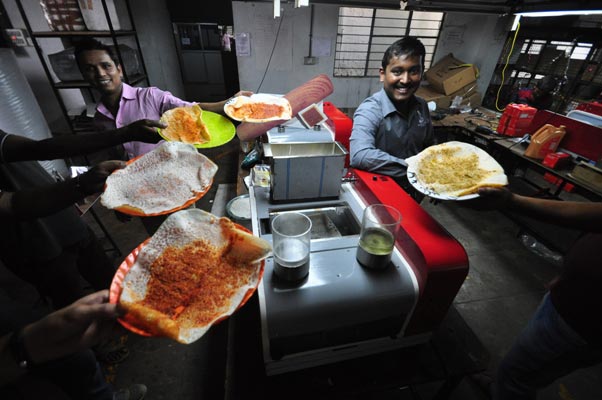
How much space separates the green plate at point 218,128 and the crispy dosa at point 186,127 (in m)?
0.05

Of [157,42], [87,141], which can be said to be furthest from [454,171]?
[157,42]

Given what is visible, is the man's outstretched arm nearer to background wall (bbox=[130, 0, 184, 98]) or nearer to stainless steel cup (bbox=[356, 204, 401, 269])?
stainless steel cup (bbox=[356, 204, 401, 269])

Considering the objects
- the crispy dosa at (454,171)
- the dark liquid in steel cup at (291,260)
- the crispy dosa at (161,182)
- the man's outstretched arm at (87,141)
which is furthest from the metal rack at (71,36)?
the crispy dosa at (454,171)

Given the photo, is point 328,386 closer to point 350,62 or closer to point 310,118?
point 310,118

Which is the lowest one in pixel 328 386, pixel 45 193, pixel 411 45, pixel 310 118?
pixel 328 386

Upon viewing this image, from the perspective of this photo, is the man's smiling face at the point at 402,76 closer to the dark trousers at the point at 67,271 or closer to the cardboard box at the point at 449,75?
the dark trousers at the point at 67,271

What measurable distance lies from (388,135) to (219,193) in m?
2.08

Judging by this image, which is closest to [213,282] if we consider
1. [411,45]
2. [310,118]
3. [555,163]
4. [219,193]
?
[310,118]

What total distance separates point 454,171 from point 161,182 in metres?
1.52

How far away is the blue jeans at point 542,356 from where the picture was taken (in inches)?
48.8

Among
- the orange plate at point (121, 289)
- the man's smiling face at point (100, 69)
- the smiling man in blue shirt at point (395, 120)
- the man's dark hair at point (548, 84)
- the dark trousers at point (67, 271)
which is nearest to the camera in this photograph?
the orange plate at point (121, 289)

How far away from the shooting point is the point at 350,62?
18.5 ft

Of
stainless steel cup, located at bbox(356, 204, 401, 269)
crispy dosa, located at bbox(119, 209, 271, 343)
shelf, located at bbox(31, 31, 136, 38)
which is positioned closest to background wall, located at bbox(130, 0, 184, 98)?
shelf, located at bbox(31, 31, 136, 38)

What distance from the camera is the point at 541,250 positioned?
122 inches
